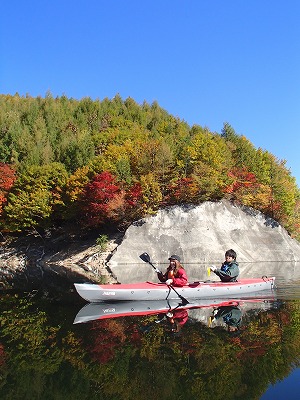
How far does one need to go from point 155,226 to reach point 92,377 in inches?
1498

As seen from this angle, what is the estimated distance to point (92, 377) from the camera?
30.2 feet

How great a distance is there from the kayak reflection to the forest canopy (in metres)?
27.8

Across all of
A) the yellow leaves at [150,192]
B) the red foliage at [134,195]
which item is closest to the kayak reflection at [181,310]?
the red foliage at [134,195]

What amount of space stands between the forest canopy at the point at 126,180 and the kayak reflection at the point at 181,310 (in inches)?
1095

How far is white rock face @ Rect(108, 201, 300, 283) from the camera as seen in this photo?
45.2 meters

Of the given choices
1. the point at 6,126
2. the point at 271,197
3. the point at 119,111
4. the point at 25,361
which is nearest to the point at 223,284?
the point at 25,361

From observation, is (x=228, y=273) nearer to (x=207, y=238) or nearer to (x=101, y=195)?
(x=207, y=238)

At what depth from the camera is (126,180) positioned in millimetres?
48688

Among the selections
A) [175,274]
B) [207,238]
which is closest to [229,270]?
[175,274]

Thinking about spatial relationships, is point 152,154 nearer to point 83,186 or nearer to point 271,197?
point 83,186

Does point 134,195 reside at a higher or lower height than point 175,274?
higher

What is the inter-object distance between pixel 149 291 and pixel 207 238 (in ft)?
96.1

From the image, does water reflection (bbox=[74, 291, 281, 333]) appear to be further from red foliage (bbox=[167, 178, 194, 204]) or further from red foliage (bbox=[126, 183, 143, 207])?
red foliage (bbox=[167, 178, 194, 204])

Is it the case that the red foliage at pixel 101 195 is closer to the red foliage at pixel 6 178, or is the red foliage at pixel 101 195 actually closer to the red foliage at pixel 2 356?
the red foliage at pixel 6 178
